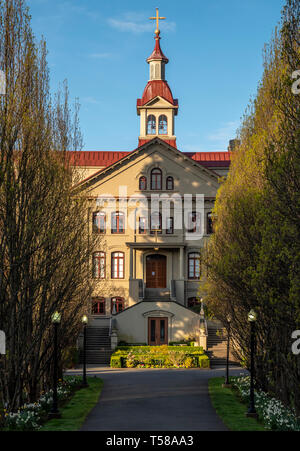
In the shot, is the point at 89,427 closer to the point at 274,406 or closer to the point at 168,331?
the point at 274,406

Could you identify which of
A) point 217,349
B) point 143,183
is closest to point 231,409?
point 217,349

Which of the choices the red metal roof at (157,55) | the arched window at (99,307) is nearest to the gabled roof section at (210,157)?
the red metal roof at (157,55)

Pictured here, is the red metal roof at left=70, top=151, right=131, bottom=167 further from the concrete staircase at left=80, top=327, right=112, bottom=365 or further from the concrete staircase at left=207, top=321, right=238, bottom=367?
the concrete staircase at left=207, top=321, right=238, bottom=367

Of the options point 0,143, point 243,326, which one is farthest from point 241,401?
point 0,143

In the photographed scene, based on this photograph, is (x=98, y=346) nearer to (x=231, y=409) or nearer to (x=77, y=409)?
(x=77, y=409)

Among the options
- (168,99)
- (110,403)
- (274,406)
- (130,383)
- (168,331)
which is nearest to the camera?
(274,406)

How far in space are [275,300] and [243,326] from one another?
8098 mm

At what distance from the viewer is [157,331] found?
4172 centimetres

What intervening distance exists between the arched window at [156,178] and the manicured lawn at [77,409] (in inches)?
835

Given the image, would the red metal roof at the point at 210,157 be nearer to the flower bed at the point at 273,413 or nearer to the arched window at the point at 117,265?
the arched window at the point at 117,265

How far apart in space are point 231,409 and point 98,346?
20310mm

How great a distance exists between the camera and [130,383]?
90.6ft

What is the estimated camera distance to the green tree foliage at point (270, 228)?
14.5 meters


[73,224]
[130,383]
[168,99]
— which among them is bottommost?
[130,383]
